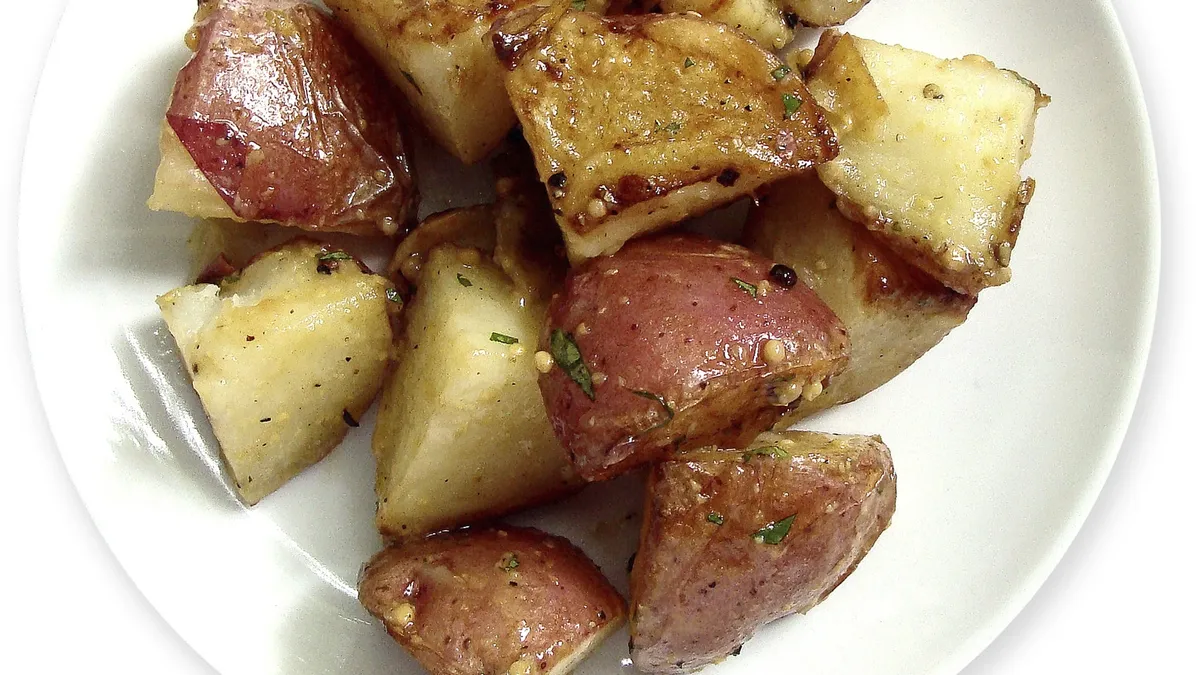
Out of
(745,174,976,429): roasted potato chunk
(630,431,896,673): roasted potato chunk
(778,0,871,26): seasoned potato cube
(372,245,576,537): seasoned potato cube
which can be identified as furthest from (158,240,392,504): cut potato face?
(778,0,871,26): seasoned potato cube

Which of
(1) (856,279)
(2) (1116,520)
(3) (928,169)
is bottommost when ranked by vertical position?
(2) (1116,520)

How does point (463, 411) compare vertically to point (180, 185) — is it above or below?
below

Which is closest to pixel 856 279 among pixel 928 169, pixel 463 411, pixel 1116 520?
pixel 928 169

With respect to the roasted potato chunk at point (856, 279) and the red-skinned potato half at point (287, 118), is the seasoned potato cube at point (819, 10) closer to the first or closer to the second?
the roasted potato chunk at point (856, 279)

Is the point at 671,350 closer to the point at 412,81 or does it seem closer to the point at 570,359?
the point at 570,359

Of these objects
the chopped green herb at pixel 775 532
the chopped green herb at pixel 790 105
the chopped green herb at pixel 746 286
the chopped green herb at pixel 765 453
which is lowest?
the chopped green herb at pixel 775 532

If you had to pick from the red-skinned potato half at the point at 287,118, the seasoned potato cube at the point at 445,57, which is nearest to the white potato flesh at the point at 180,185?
the red-skinned potato half at the point at 287,118
